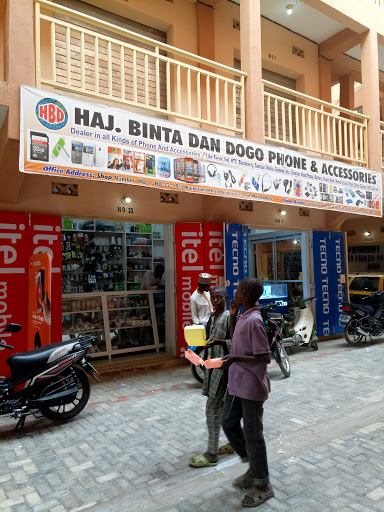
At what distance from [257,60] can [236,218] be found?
2887 mm

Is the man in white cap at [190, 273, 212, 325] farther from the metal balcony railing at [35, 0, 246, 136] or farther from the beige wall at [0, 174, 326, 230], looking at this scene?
the metal balcony railing at [35, 0, 246, 136]

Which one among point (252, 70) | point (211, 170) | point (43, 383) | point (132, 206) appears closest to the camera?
point (43, 383)

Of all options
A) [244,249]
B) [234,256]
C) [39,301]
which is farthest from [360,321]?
[39,301]

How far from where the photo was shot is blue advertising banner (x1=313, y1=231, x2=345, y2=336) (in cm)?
909

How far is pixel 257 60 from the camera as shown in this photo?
6.41 meters

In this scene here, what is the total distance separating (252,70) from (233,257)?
3.30 meters

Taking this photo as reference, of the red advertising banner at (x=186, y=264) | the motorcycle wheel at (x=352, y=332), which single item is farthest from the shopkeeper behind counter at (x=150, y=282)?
the motorcycle wheel at (x=352, y=332)

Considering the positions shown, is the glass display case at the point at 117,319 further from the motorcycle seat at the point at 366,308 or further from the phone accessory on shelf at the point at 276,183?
the motorcycle seat at the point at 366,308

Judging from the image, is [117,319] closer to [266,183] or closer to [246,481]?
[266,183]

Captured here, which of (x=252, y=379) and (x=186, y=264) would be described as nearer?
(x=252, y=379)

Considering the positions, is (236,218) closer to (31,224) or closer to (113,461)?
(31,224)

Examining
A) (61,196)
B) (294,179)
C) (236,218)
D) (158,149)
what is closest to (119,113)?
(158,149)

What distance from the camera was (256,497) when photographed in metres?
2.77

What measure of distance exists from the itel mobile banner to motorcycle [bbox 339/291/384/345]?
2547 millimetres
